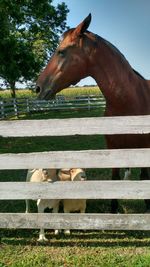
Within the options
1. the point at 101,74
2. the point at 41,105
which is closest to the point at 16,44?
the point at 101,74

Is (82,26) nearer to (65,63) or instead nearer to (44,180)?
(65,63)

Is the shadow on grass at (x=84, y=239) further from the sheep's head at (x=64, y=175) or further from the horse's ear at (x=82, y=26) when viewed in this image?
the horse's ear at (x=82, y=26)

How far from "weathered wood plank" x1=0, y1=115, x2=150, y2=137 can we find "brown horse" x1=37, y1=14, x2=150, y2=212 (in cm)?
56

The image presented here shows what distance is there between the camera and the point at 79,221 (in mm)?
4266

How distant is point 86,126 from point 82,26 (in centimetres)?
120

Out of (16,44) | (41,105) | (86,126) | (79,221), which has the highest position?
(16,44)

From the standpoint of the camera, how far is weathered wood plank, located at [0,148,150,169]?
405 cm

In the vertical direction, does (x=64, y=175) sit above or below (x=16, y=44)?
below

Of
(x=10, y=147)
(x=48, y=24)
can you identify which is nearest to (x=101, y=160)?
(x=10, y=147)

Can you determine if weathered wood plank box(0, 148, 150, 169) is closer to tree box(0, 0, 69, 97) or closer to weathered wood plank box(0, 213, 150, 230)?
weathered wood plank box(0, 213, 150, 230)

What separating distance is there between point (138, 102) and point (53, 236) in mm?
1899

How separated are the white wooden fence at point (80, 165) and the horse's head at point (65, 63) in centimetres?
58

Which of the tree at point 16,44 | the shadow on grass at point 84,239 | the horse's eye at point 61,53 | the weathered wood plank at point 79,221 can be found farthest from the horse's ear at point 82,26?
Answer: the tree at point 16,44

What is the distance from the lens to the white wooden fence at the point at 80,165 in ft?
13.3
